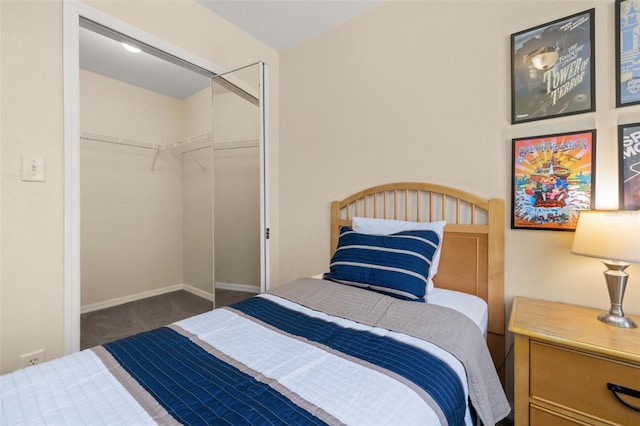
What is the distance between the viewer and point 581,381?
111 centimetres

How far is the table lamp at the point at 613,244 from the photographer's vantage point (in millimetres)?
1115

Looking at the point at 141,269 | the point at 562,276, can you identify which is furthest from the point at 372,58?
the point at 141,269

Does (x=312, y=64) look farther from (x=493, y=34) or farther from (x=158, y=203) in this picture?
(x=158, y=203)

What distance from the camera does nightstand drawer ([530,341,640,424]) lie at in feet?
3.38

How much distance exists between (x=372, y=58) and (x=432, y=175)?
1.02m

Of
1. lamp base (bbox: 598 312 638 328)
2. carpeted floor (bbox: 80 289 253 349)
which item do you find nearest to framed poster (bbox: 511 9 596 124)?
lamp base (bbox: 598 312 638 328)

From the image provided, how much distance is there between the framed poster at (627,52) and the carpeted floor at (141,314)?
263cm

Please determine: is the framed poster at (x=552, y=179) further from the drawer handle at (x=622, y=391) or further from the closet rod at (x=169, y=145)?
the closet rod at (x=169, y=145)

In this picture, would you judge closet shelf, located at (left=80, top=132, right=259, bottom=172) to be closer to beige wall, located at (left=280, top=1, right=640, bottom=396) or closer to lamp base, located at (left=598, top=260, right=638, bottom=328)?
beige wall, located at (left=280, top=1, right=640, bottom=396)

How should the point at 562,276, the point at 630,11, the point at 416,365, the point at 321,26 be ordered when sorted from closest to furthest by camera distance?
the point at 416,365
the point at 630,11
the point at 562,276
the point at 321,26

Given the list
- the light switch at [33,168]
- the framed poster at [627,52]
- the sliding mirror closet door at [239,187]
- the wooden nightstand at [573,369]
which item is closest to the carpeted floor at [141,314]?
the sliding mirror closet door at [239,187]

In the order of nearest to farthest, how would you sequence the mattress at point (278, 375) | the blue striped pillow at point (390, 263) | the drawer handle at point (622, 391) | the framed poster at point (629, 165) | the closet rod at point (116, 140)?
the mattress at point (278, 375)
the drawer handle at point (622, 391)
the framed poster at point (629, 165)
the blue striped pillow at point (390, 263)
the closet rod at point (116, 140)

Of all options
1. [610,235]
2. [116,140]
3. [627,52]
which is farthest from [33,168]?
[627,52]

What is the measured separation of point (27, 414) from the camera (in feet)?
2.39
